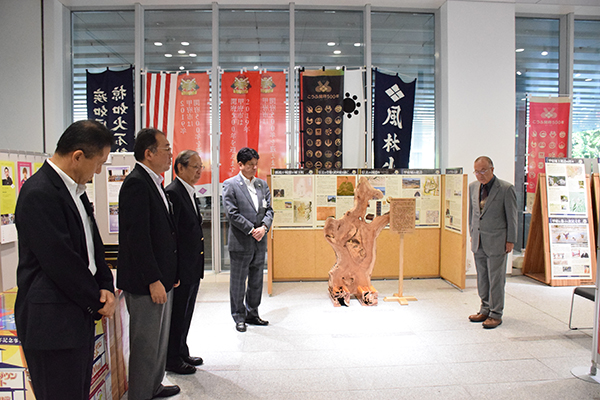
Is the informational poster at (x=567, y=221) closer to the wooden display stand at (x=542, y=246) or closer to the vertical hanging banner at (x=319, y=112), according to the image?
the wooden display stand at (x=542, y=246)

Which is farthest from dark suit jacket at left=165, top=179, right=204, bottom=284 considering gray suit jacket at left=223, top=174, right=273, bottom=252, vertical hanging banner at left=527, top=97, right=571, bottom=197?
vertical hanging banner at left=527, top=97, right=571, bottom=197

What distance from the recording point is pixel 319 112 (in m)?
5.26

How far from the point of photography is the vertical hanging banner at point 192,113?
206 inches

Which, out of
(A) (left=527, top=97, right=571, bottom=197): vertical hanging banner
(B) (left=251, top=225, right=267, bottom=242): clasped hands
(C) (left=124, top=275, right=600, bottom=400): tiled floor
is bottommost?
(C) (left=124, top=275, right=600, bottom=400): tiled floor

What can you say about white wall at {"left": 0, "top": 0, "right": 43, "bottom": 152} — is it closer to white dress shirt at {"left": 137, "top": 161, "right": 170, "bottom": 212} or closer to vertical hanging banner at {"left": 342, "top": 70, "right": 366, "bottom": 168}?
white dress shirt at {"left": 137, "top": 161, "right": 170, "bottom": 212}

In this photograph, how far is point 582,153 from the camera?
570cm

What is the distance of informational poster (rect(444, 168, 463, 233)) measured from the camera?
15.1 feet

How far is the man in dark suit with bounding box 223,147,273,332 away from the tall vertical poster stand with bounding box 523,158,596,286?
3.90 meters

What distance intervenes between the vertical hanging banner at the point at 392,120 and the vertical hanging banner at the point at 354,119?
0.69 feet

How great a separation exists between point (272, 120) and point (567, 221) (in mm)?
4302

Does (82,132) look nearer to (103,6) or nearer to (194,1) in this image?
(194,1)

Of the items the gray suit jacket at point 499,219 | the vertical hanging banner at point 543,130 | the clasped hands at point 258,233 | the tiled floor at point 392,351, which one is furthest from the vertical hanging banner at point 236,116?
the vertical hanging banner at point 543,130

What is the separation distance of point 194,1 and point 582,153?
6.34 m

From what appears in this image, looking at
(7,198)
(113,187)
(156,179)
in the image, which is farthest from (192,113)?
(156,179)
